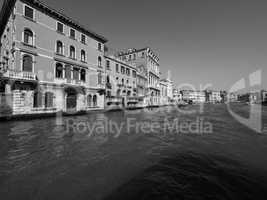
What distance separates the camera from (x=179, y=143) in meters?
6.38

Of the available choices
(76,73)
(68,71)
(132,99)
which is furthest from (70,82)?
(132,99)

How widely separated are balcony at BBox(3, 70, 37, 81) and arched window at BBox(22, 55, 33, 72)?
2.75 ft

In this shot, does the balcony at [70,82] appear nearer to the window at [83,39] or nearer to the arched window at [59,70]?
the arched window at [59,70]

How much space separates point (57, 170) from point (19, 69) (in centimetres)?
1351

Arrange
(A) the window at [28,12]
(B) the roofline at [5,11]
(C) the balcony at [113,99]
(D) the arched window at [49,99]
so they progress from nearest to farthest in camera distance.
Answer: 1. (B) the roofline at [5,11]
2. (A) the window at [28,12]
3. (D) the arched window at [49,99]
4. (C) the balcony at [113,99]

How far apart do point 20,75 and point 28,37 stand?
14.4ft

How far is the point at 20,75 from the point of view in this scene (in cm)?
1269

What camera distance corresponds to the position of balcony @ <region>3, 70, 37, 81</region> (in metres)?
12.1

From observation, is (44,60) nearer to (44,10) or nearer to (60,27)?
(60,27)

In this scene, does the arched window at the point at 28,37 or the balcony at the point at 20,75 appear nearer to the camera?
the balcony at the point at 20,75

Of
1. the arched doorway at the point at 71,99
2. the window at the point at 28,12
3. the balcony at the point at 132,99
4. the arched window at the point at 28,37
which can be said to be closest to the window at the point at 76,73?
A: the arched doorway at the point at 71,99

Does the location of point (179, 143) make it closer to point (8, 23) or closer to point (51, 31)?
point (51, 31)

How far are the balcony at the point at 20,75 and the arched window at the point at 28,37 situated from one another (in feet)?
11.2

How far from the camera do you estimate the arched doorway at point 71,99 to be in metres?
17.5
